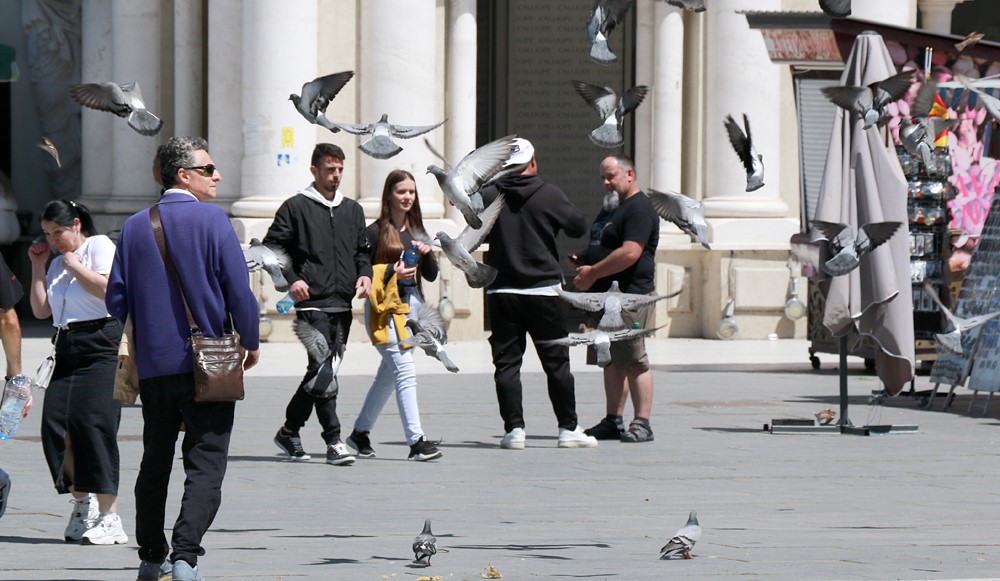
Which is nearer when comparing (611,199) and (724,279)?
(611,199)

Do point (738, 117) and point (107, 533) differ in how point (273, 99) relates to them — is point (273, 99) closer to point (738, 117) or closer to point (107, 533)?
point (738, 117)

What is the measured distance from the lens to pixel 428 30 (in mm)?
19250

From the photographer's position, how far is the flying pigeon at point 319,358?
10.1 m

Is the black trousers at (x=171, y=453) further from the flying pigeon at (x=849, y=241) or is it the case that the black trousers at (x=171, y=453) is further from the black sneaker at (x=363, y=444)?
the flying pigeon at (x=849, y=241)

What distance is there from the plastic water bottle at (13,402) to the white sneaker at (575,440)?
4.01 metres

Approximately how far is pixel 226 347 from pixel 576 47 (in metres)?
15.7

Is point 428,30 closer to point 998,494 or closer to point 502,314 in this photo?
point 502,314

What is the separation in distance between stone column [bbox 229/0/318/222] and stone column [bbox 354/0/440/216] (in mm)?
576

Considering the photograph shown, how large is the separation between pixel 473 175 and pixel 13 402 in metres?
2.21

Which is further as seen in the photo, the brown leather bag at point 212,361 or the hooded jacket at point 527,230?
the hooded jacket at point 527,230

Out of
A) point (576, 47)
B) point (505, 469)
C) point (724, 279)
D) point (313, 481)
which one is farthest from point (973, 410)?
point (576, 47)

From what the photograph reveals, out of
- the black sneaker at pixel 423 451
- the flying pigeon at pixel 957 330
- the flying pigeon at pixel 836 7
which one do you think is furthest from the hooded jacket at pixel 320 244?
the flying pigeon at pixel 957 330

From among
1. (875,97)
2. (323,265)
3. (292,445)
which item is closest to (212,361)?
(323,265)

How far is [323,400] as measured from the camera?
10.2 metres
